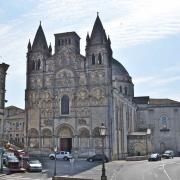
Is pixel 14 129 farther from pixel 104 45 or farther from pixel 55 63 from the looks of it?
pixel 104 45

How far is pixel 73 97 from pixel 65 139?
6974 mm

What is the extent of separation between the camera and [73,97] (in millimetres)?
57250

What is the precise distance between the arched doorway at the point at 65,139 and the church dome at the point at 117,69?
2702 centimetres

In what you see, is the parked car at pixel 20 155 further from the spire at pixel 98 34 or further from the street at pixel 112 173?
the spire at pixel 98 34

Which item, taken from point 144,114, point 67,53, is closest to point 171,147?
point 144,114

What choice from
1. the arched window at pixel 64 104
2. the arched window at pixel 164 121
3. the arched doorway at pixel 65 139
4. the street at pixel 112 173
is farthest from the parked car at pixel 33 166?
the arched window at pixel 164 121

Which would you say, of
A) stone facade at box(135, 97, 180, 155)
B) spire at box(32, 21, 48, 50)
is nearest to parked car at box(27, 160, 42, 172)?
spire at box(32, 21, 48, 50)

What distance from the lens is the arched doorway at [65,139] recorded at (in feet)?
187

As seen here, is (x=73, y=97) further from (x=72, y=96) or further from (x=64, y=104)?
(x=64, y=104)

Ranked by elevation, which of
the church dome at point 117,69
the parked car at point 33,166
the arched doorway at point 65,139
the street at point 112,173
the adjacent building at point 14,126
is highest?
the church dome at point 117,69

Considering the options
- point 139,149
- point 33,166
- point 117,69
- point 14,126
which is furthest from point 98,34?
point 14,126

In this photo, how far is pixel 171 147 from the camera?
81.2 meters

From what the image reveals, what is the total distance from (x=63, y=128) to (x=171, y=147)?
34.1 m

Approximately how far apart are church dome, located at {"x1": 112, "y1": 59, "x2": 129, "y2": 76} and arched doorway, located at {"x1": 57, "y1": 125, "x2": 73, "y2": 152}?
88.7ft
